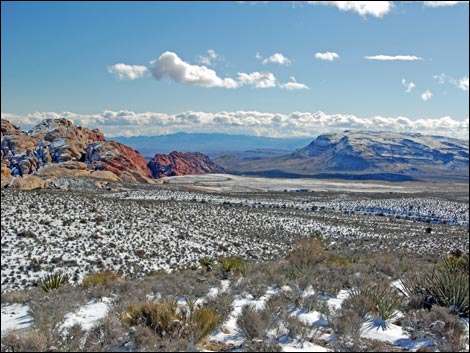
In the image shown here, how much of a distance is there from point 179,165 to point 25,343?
126280 millimetres

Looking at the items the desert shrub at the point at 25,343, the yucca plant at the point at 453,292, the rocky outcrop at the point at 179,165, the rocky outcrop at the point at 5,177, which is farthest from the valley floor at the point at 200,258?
the rocky outcrop at the point at 179,165

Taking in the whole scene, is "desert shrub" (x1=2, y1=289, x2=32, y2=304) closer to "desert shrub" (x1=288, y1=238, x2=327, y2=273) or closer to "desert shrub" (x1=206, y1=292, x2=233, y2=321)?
"desert shrub" (x1=206, y1=292, x2=233, y2=321)

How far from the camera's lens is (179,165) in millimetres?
130250

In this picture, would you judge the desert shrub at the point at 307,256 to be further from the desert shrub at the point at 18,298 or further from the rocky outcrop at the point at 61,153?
the rocky outcrop at the point at 61,153

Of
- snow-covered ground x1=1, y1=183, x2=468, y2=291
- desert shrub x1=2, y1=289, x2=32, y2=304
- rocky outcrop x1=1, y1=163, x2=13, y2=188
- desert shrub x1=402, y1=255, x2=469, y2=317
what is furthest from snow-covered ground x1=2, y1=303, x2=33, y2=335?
rocky outcrop x1=1, y1=163, x2=13, y2=188

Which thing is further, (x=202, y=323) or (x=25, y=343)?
(x=202, y=323)

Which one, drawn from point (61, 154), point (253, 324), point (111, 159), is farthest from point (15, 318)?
point (111, 159)

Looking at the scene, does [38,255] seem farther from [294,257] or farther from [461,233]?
[461,233]

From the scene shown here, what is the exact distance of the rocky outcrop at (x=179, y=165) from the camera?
120812 mm

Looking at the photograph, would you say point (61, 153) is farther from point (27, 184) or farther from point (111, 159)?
point (27, 184)

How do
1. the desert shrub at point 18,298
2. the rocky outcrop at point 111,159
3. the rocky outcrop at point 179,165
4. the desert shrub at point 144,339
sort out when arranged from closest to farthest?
the desert shrub at point 144,339
the desert shrub at point 18,298
the rocky outcrop at point 111,159
the rocky outcrop at point 179,165

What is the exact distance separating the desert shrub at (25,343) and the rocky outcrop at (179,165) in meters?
110

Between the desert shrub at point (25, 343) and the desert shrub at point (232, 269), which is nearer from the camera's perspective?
the desert shrub at point (25, 343)

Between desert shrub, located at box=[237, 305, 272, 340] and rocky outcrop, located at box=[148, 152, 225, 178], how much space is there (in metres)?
110
